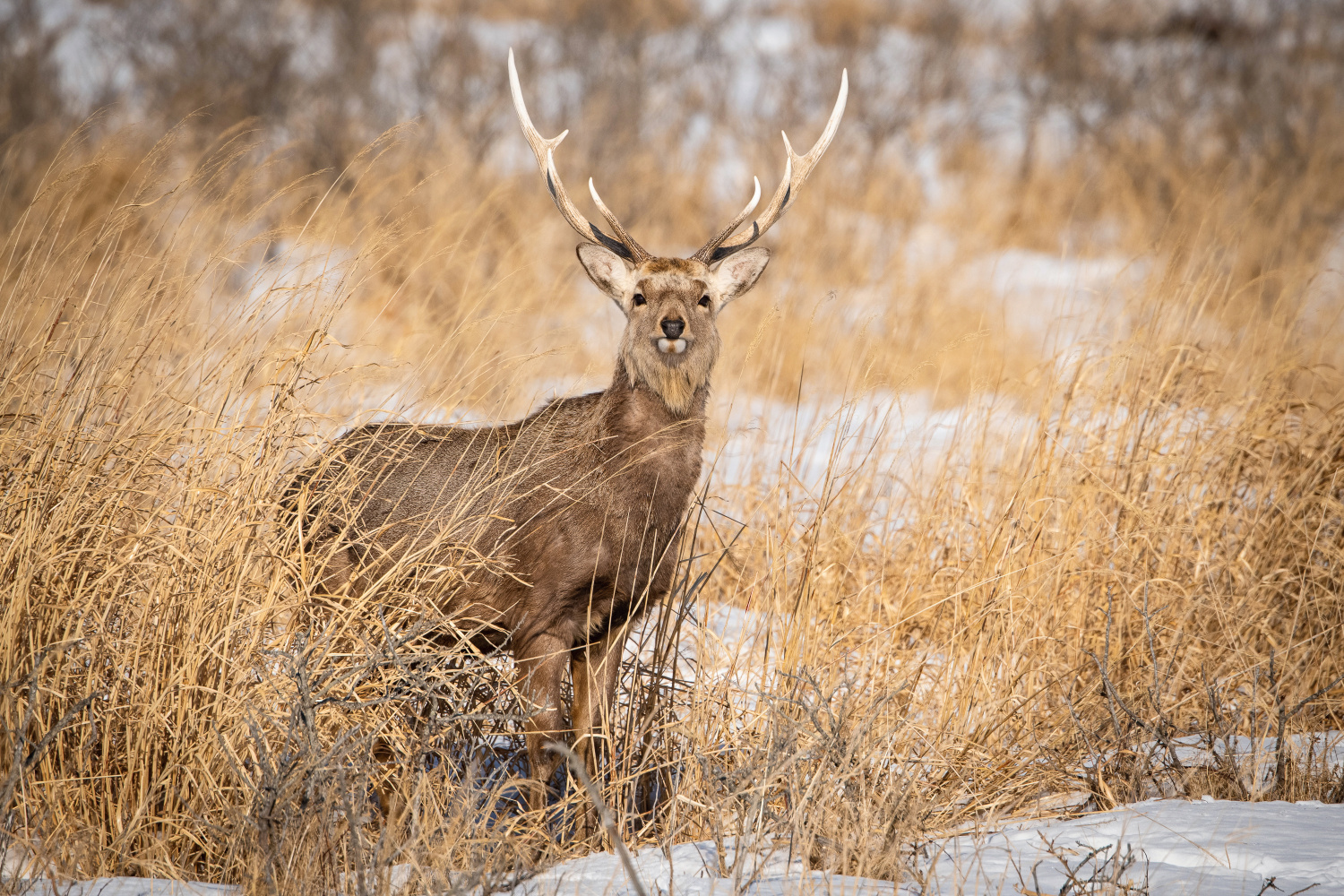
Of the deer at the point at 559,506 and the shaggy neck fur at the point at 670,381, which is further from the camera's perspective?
the shaggy neck fur at the point at 670,381

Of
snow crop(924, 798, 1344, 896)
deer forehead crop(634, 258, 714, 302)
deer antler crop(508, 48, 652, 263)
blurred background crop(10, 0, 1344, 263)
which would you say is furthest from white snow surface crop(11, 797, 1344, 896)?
blurred background crop(10, 0, 1344, 263)

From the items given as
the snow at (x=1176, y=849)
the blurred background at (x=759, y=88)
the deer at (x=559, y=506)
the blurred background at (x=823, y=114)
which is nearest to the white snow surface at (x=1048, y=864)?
the snow at (x=1176, y=849)

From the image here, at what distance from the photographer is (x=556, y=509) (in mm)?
4141

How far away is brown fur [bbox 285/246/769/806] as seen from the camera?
396 centimetres

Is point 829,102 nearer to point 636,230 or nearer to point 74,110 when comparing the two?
point 636,230

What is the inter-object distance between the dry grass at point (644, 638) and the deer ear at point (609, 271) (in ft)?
1.48

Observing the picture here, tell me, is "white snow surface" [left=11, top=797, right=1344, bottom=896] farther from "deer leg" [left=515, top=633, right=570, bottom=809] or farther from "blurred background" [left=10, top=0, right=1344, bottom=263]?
"blurred background" [left=10, top=0, right=1344, bottom=263]

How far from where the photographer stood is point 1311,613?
15.9 ft

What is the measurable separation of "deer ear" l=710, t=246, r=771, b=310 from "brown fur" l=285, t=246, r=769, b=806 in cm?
24

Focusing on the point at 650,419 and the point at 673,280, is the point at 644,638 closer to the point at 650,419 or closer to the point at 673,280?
the point at 650,419

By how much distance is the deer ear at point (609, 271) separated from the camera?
4676 mm

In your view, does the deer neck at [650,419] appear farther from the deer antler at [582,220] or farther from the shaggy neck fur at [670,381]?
the deer antler at [582,220]

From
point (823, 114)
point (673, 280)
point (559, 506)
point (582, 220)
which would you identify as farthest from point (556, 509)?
point (823, 114)

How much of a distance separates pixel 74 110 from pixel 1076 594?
461 inches
